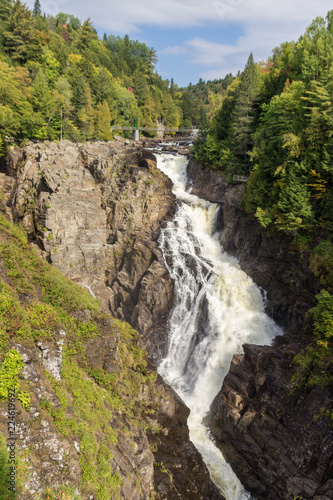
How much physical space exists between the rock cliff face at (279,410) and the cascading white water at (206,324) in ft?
4.07

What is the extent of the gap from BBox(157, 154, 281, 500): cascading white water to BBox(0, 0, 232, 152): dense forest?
1194 inches

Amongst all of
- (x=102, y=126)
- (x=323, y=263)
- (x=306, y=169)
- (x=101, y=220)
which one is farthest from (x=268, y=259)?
(x=102, y=126)

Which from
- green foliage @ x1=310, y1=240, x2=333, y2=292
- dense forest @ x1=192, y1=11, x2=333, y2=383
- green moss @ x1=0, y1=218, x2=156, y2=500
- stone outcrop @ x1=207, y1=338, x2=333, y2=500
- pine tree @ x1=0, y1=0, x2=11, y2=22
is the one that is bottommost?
stone outcrop @ x1=207, y1=338, x2=333, y2=500

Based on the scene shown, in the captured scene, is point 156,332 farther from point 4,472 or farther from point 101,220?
point 4,472

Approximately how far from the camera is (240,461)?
2002 centimetres

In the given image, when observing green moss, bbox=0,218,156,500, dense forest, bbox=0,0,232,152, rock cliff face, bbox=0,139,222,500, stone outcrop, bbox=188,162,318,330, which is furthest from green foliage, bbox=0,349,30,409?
dense forest, bbox=0,0,232,152

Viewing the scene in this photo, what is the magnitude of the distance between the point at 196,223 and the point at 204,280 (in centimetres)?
1033

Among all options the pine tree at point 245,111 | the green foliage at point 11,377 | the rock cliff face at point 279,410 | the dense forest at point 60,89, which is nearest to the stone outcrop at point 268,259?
the rock cliff face at point 279,410

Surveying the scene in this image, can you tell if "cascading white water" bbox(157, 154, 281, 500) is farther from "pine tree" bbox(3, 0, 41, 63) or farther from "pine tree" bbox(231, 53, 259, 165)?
"pine tree" bbox(3, 0, 41, 63)

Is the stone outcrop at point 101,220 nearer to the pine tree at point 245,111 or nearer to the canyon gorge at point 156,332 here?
the canyon gorge at point 156,332

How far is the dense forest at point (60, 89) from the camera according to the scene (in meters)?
44.1

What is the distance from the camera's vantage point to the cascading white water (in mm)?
22672

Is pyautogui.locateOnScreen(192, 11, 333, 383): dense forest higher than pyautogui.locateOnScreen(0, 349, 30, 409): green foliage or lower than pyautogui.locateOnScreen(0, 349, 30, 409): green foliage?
higher

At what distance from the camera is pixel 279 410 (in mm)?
19906
